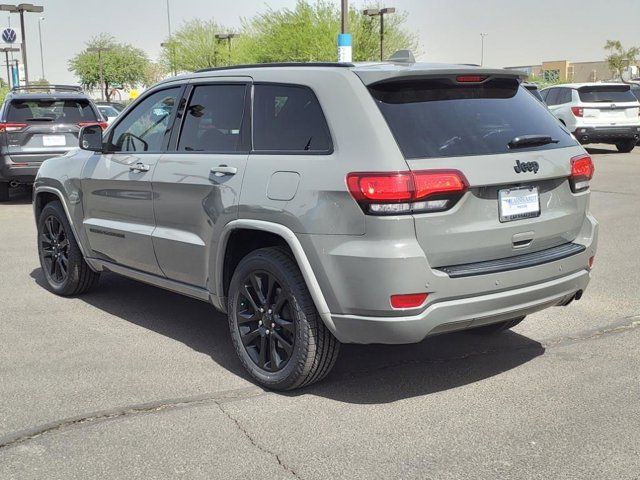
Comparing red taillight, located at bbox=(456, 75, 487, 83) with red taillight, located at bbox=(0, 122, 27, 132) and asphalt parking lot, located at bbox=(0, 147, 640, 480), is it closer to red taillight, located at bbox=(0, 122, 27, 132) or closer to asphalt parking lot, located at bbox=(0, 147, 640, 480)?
asphalt parking lot, located at bbox=(0, 147, 640, 480)

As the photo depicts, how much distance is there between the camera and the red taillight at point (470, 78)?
4.20 metres

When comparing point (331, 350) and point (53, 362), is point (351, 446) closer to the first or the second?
point (331, 350)

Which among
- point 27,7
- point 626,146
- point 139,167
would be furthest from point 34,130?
point 27,7

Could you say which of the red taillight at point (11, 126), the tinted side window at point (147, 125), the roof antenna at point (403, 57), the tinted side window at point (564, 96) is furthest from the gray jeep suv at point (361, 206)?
the tinted side window at point (564, 96)

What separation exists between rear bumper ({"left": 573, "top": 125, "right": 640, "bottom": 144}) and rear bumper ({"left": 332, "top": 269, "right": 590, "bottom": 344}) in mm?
16262

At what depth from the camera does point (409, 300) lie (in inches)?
148

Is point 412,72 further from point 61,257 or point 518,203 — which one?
point 61,257

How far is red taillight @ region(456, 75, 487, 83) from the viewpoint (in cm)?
420

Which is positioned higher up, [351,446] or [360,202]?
[360,202]

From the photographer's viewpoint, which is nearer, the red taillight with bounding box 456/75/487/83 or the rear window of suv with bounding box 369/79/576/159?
the rear window of suv with bounding box 369/79/576/159

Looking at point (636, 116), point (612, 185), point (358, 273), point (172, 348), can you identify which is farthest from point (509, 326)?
point (636, 116)

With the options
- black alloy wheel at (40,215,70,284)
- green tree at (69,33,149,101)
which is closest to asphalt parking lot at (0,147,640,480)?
black alloy wheel at (40,215,70,284)

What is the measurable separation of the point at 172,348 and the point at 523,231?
7.99 ft

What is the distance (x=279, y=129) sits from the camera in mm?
4363
